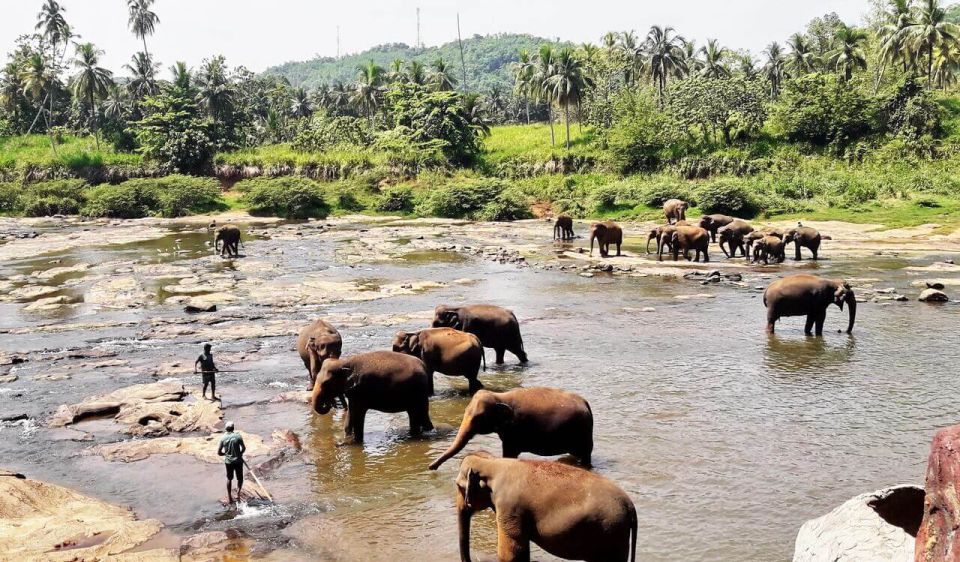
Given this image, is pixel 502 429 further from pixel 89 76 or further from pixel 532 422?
pixel 89 76

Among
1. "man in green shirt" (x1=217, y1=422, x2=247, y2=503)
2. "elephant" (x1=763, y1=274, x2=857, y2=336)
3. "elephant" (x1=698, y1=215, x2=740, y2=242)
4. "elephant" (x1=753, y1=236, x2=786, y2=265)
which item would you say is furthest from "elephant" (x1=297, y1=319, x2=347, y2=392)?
"elephant" (x1=698, y1=215, x2=740, y2=242)

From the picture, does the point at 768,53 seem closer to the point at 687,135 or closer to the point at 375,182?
the point at 687,135

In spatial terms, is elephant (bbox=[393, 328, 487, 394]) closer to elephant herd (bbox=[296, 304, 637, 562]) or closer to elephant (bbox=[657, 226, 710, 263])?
elephant herd (bbox=[296, 304, 637, 562])

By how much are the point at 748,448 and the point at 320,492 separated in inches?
228

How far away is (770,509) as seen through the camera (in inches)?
369

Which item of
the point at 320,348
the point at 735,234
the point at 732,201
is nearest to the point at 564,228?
the point at 735,234

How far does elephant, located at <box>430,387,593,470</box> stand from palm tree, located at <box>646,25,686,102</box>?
6679 centimetres

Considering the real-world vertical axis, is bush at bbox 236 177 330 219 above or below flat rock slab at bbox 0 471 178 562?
above

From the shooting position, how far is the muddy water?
30.2 feet

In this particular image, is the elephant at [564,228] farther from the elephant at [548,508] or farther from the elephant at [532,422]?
the elephant at [548,508]

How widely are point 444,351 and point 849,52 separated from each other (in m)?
60.6

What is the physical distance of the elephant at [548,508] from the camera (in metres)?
6.89

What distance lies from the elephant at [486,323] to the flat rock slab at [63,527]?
693 cm

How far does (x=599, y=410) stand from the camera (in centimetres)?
1321
